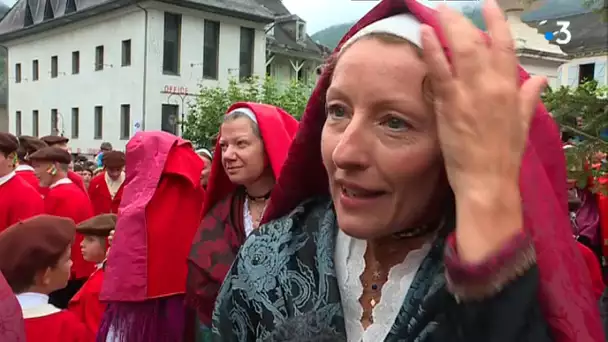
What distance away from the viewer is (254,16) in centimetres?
2284

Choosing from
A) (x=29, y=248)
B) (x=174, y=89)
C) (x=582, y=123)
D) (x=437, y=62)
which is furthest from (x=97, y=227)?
(x=174, y=89)

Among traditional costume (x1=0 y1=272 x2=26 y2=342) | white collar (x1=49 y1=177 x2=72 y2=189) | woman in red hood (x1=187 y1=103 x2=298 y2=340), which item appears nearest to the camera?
traditional costume (x1=0 y1=272 x2=26 y2=342)

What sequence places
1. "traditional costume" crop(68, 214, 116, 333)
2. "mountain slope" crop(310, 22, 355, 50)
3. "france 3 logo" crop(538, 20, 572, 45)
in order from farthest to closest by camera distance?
"france 3 logo" crop(538, 20, 572, 45)
"traditional costume" crop(68, 214, 116, 333)
"mountain slope" crop(310, 22, 355, 50)

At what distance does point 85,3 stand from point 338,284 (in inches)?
1006

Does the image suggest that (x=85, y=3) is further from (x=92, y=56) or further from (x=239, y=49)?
(x=239, y=49)

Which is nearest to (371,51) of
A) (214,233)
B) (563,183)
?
(563,183)

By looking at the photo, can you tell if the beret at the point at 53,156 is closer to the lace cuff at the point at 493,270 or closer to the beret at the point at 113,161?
the beret at the point at 113,161

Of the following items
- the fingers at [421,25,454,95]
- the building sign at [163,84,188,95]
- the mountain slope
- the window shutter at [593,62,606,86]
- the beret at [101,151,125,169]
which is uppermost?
the window shutter at [593,62,606,86]

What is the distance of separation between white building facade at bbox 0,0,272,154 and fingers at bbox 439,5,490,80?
20.5m

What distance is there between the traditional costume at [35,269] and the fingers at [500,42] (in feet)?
7.77

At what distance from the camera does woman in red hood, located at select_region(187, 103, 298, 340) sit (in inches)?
109

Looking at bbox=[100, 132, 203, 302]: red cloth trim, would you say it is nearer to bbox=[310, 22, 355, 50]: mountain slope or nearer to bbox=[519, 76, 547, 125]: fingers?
bbox=[310, 22, 355, 50]: mountain slope

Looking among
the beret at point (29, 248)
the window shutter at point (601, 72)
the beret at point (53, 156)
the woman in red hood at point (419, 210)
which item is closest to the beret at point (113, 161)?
the beret at point (53, 156)

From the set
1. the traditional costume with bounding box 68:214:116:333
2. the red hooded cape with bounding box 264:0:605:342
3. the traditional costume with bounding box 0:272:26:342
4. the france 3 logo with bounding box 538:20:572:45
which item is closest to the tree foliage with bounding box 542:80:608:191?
the france 3 logo with bounding box 538:20:572:45
